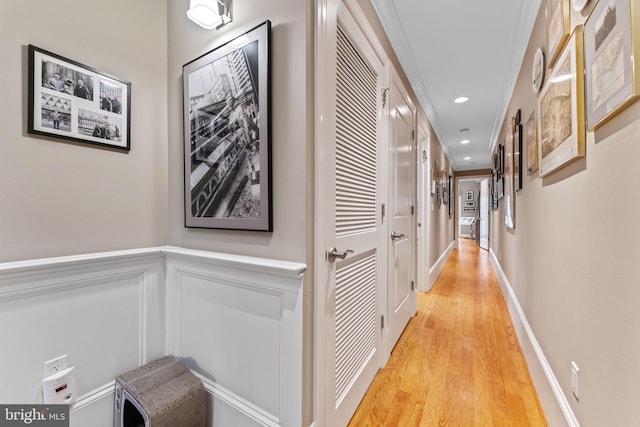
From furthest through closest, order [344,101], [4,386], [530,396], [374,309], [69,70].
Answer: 1. [374,309]
2. [530,396]
3. [344,101]
4. [69,70]
5. [4,386]

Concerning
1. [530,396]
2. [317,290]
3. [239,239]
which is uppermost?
[239,239]

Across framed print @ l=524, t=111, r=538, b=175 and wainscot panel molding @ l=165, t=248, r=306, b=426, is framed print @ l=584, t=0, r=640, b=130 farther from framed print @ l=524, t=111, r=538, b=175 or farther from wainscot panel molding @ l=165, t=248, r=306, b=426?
wainscot panel molding @ l=165, t=248, r=306, b=426

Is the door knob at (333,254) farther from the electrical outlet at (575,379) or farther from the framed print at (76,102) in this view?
the framed print at (76,102)

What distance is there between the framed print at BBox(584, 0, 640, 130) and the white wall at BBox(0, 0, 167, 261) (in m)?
1.97

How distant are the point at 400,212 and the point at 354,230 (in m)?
0.91

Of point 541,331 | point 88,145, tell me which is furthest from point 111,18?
point 541,331

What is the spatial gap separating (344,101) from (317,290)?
0.91 meters

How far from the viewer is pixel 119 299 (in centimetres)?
135

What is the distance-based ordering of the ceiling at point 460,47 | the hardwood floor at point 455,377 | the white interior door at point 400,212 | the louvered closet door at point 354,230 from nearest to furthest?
the louvered closet door at point 354,230 < the hardwood floor at point 455,377 < the ceiling at point 460,47 < the white interior door at point 400,212

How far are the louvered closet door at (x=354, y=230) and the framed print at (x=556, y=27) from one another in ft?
2.94

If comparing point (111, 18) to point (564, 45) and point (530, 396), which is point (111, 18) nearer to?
point (564, 45)

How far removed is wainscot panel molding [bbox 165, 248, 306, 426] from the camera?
3.37 feet

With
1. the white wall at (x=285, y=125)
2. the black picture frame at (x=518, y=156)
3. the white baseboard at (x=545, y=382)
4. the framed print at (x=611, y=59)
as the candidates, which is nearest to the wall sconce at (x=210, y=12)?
the white wall at (x=285, y=125)

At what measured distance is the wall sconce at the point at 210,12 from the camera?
117 centimetres
